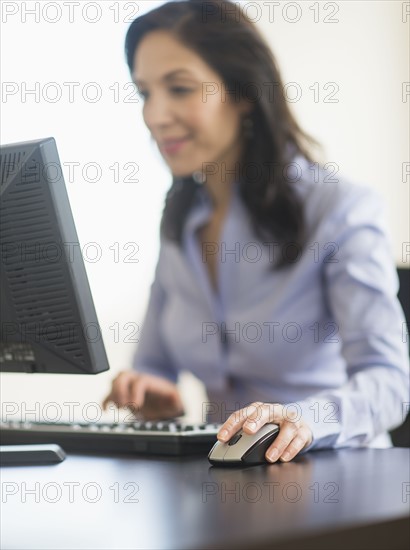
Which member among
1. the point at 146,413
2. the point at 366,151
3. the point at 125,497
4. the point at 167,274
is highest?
the point at 366,151

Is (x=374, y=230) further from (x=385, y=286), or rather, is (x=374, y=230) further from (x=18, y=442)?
(x=18, y=442)

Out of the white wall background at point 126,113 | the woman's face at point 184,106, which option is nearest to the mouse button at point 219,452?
the woman's face at point 184,106

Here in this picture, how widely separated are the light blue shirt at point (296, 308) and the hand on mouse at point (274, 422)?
12.1 inches

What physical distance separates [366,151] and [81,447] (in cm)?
241

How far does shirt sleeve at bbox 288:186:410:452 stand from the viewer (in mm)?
1115

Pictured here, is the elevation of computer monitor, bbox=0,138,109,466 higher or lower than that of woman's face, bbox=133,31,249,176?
lower

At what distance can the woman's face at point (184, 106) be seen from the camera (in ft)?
5.61

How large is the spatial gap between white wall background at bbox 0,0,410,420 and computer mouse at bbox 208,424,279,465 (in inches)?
51.9

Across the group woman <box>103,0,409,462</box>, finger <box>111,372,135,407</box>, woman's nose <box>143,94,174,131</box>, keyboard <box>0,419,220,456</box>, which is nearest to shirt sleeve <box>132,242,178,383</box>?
woman <box>103,0,409,462</box>

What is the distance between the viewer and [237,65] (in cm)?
172

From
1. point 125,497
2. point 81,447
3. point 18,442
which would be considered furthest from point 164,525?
point 18,442

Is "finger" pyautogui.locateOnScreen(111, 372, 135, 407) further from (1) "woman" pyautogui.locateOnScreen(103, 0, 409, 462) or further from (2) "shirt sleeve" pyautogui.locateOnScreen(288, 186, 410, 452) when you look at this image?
(2) "shirt sleeve" pyautogui.locateOnScreen(288, 186, 410, 452)

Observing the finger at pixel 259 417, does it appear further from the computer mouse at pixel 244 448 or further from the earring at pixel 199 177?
the earring at pixel 199 177

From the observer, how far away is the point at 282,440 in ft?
3.12
